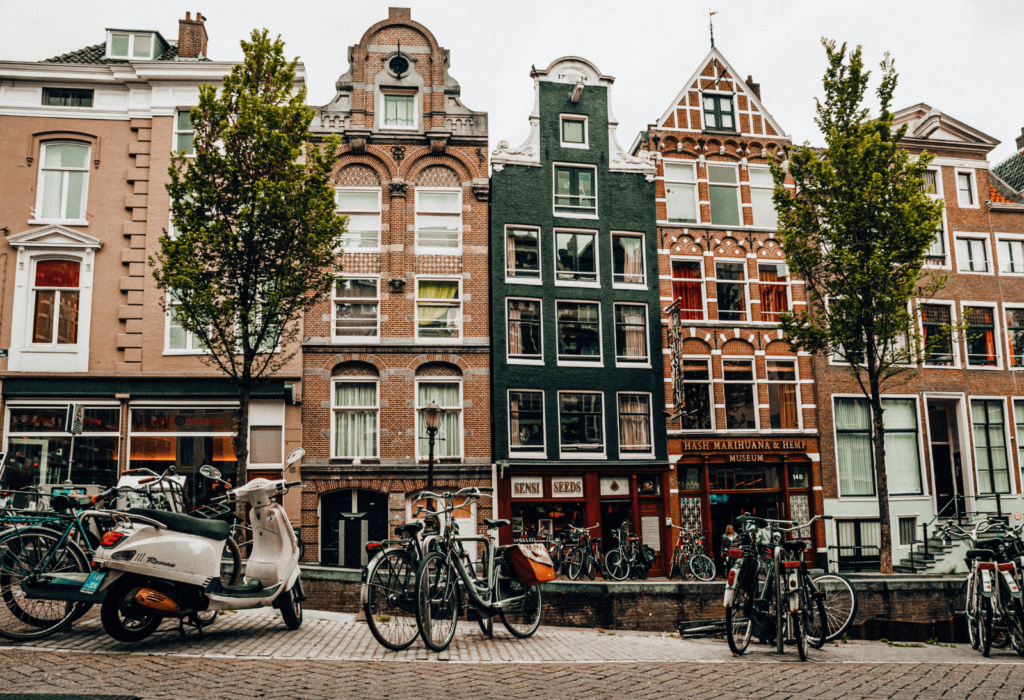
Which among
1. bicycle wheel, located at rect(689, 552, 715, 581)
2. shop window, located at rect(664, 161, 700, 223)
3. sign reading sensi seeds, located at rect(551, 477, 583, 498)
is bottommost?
bicycle wheel, located at rect(689, 552, 715, 581)

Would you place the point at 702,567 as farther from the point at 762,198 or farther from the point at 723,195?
the point at 762,198

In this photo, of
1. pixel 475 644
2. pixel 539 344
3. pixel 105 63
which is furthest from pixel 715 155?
pixel 475 644

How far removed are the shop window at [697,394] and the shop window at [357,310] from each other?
32.2 ft

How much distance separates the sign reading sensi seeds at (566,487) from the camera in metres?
22.8

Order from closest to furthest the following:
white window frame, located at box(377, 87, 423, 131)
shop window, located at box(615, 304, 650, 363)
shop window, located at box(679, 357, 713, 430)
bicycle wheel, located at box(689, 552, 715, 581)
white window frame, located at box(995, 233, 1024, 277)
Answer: bicycle wheel, located at box(689, 552, 715, 581)
white window frame, located at box(377, 87, 423, 131)
shop window, located at box(615, 304, 650, 363)
shop window, located at box(679, 357, 713, 430)
white window frame, located at box(995, 233, 1024, 277)

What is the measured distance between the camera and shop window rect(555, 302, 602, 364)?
24.0 metres

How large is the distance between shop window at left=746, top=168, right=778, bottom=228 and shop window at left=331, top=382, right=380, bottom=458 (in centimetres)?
1389

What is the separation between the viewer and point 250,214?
558 inches

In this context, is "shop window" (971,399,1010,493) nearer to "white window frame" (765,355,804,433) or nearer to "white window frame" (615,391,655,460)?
"white window frame" (765,355,804,433)

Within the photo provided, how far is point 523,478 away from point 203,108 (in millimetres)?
13089

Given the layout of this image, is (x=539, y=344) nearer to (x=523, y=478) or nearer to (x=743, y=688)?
(x=523, y=478)

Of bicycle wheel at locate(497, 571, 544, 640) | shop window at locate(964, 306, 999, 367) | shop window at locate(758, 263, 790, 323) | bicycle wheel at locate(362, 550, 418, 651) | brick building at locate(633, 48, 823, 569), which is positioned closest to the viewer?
bicycle wheel at locate(362, 550, 418, 651)

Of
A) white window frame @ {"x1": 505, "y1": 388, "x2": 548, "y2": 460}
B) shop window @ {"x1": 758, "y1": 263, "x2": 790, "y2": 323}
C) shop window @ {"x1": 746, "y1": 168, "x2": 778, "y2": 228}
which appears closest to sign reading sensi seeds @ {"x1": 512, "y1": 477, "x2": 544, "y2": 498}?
white window frame @ {"x1": 505, "y1": 388, "x2": 548, "y2": 460}

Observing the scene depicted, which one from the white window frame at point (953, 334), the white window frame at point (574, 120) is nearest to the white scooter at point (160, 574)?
the white window frame at point (574, 120)
